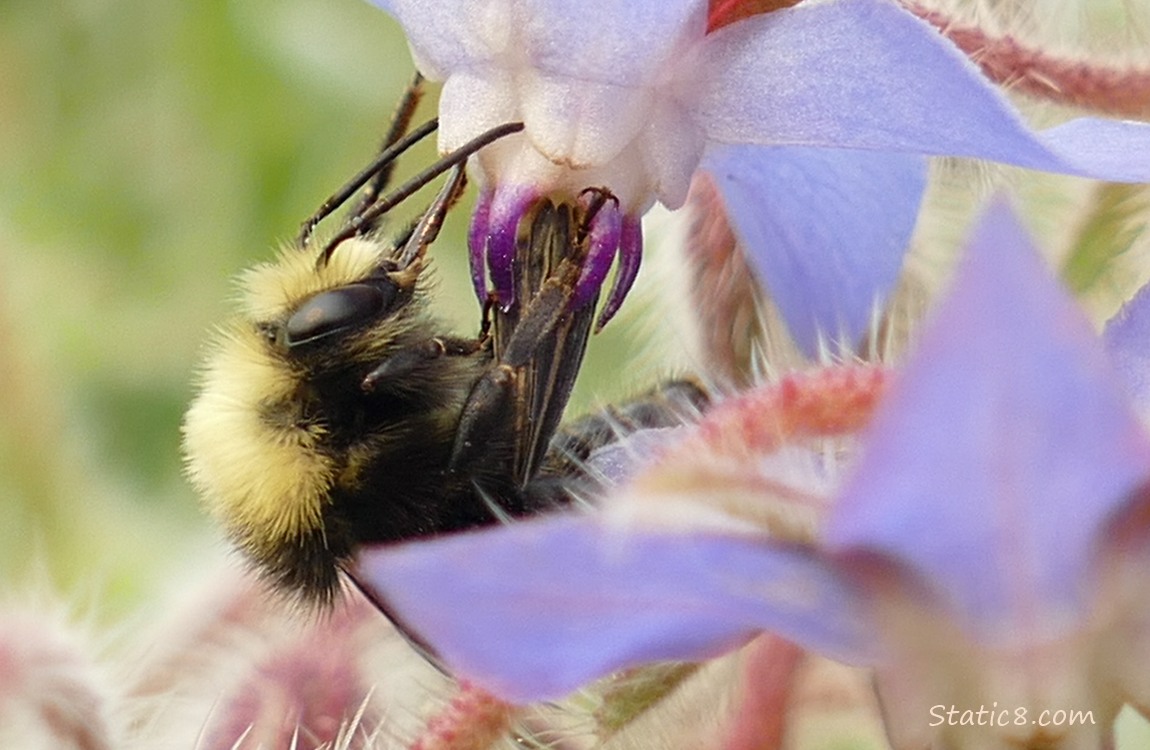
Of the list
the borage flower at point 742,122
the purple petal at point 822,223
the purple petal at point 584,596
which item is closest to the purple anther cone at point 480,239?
the borage flower at point 742,122

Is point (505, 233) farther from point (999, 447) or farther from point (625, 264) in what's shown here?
point (999, 447)

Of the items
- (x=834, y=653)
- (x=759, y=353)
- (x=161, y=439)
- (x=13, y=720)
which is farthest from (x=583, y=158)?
(x=161, y=439)

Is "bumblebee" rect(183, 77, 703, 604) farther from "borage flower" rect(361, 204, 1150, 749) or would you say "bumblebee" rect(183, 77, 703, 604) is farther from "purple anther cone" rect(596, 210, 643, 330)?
"borage flower" rect(361, 204, 1150, 749)

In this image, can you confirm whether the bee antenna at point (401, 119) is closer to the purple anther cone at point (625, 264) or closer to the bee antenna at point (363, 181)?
the bee antenna at point (363, 181)

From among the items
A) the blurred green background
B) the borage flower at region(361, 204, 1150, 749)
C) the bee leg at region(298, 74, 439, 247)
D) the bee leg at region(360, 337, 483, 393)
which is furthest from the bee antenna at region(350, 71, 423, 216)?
the blurred green background

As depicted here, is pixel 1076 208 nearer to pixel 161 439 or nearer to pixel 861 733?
pixel 861 733

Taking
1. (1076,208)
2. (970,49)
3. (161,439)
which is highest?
(970,49)

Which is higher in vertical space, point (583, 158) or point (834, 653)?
point (583, 158)
